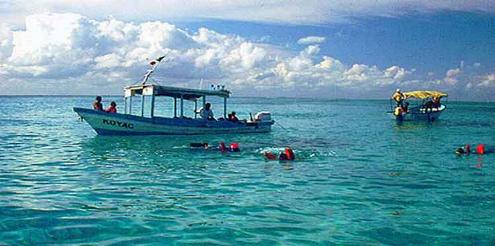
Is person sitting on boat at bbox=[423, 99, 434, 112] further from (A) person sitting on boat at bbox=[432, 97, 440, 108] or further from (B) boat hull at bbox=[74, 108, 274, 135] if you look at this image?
(B) boat hull at bbox=[74, 108, 274, 135]

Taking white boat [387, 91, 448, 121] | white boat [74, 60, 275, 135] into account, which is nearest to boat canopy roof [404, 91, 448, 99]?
white boat [387, 91, 448, 121]

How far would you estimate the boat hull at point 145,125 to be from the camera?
100.0ft

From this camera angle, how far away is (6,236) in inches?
380

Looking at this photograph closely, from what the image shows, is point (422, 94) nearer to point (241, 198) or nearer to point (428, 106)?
point (428, 106)

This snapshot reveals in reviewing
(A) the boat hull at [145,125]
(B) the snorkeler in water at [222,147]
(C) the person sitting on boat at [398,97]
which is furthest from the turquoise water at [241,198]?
(C) the person sitting on boat at [398,97]

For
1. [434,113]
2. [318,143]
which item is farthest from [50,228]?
[434,113]

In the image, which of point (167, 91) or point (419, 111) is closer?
point (167, 91)

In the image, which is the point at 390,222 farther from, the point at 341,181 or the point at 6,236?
the point at 6,236

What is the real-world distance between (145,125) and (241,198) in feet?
62.3

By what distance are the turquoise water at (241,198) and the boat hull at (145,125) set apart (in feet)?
19.8

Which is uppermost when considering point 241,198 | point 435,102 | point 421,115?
point 435,102

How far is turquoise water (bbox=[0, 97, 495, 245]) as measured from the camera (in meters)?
10.0

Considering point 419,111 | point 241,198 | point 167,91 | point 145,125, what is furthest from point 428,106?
point 241,198

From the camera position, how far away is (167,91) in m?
30.9
